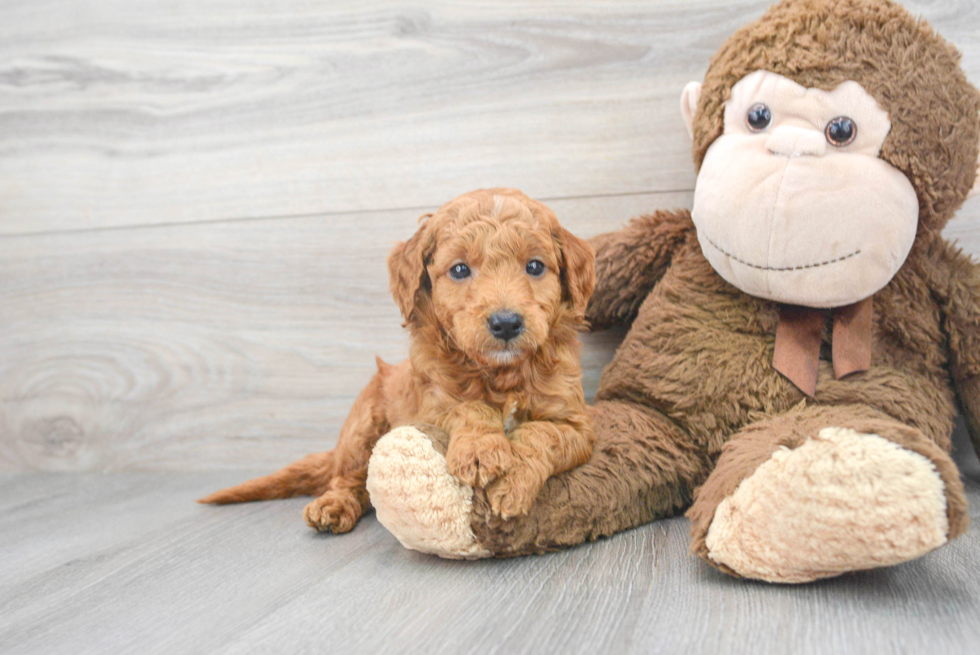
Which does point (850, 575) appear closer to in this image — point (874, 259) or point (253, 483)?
point (874, 259)

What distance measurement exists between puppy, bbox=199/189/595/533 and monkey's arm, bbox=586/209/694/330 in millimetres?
231

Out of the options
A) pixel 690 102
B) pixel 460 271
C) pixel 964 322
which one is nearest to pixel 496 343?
pixel 460 271

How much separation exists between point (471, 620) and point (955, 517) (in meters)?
0.59

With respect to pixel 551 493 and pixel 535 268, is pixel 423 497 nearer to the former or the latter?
pixel 551 493

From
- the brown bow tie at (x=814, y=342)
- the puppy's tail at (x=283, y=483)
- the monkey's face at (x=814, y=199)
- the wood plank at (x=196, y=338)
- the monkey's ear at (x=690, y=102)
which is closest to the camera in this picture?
the monkey's face at (x=814, y=199)

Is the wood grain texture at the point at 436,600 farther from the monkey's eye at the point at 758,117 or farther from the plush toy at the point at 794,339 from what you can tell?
→ the monkey's eye at the point at 758,117

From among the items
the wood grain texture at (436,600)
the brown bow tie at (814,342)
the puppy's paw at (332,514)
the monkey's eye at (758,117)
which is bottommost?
the puppy's paw at (332,514)

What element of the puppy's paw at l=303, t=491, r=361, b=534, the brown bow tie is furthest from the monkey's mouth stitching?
the puppy's paw at l=303, t=491, r=361, b=534

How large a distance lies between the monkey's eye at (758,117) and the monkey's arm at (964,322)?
1.48 ft

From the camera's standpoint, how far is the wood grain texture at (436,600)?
0.84 metres

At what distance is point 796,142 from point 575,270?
0.42m

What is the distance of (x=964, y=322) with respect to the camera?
51.8 inches

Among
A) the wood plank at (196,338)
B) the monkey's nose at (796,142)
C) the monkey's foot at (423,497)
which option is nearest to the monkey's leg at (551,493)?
the monkey's foot at (423,497)

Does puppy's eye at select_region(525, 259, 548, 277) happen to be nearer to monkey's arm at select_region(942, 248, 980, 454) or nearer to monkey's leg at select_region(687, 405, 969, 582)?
monkey's leg at select_region(687, 405, 969, 582)
